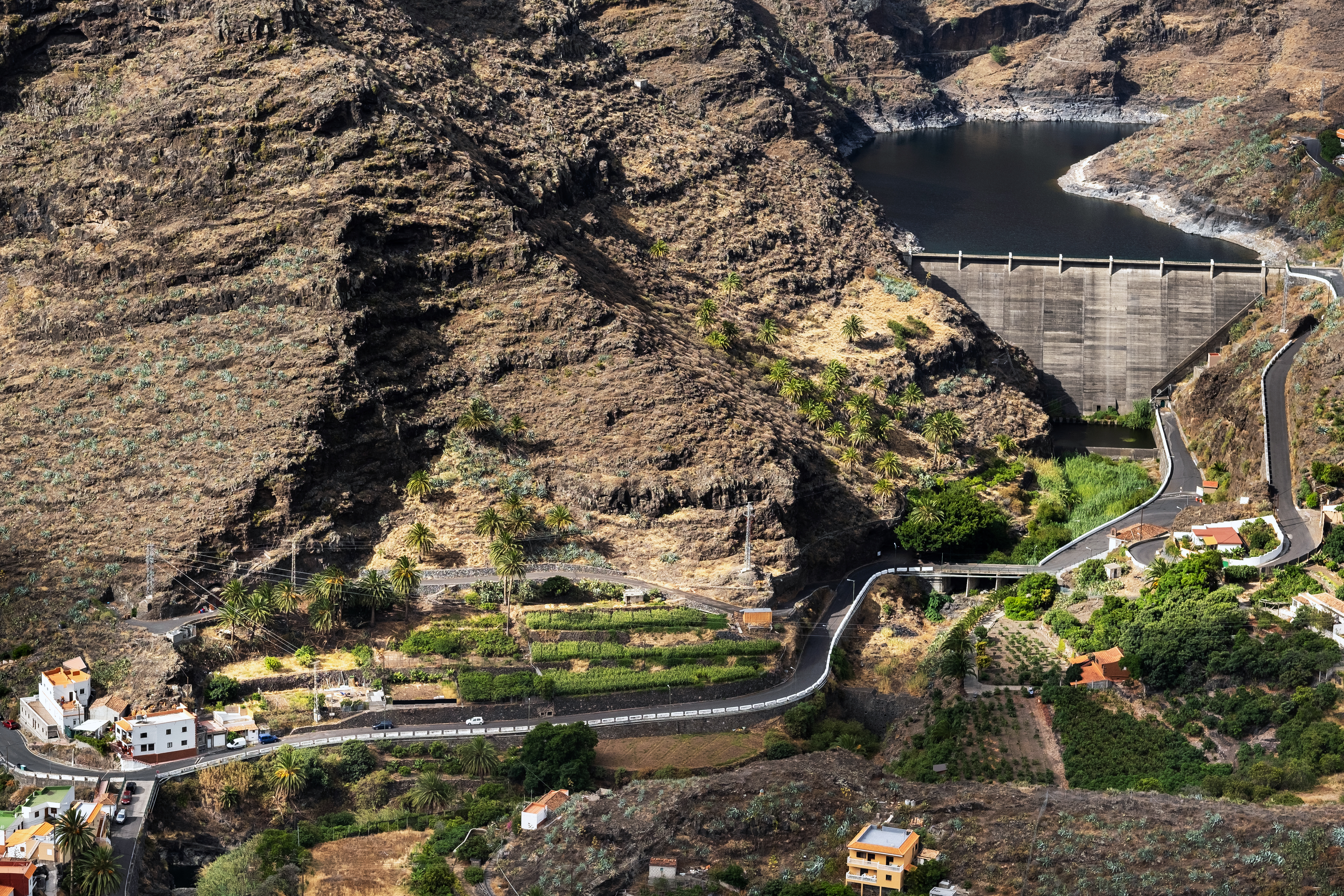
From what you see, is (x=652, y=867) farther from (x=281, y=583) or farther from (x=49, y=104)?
(x=49, y=104)

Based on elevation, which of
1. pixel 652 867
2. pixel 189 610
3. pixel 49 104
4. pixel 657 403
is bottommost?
pixel 652 867

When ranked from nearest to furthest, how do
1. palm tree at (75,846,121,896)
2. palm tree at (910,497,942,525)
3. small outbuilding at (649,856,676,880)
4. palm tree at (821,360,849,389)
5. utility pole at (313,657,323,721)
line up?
1. palm tree at (75,846,121,896)
2. small outbuilding at (649,856,676,880)
3. utility pole at (313,657,323,721)
4. palm tree at (910,497,942,525)
5. palm tree at (821,360,849,389)

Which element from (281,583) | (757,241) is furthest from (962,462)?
(281,583)

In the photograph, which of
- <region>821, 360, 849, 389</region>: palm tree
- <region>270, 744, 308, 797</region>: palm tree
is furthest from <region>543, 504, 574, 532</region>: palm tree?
<region>821, 360, 849, 389</region>: palm tree

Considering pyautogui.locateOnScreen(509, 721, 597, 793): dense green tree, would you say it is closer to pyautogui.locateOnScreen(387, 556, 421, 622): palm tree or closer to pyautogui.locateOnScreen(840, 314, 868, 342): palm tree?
pyautogui.locateOnScreen(387, 556, 421, 622): palm tree

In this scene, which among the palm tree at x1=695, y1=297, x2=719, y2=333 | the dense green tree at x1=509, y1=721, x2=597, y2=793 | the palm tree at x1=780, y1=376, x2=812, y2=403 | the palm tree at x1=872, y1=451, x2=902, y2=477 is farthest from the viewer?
the palm tree at x1=695, y1=297, x2=719, y2=333

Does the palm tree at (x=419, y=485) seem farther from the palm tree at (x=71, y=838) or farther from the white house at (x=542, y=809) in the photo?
the palm tree at (x=71, y=838)

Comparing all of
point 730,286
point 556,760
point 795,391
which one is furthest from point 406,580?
point 730,286
